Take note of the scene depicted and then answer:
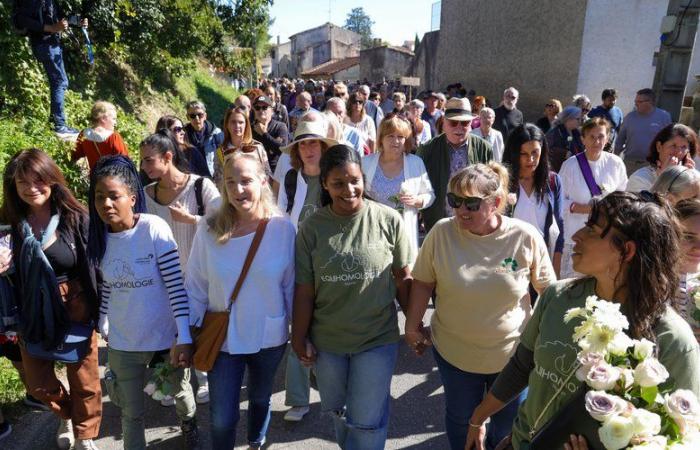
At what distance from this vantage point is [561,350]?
5.74 feet

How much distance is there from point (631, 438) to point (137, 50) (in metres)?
12.4

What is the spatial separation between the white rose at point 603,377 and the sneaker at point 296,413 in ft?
8.66

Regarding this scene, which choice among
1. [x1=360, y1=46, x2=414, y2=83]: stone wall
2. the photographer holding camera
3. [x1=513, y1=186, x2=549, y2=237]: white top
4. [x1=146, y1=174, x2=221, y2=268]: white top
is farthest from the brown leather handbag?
[x1=360, y1=46, x2=414, y2=83]: stone wall

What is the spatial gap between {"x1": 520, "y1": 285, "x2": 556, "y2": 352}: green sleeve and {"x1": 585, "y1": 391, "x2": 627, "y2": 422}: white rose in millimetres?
651

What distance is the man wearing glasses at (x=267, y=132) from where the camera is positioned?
5.90 metres

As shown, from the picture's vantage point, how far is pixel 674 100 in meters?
7.65

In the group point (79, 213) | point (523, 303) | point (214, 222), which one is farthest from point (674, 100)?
point (79, 213)

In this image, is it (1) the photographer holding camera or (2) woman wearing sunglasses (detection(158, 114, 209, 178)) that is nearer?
(2) woman wearing sunglasses (detection(158, 114, 209, 178))

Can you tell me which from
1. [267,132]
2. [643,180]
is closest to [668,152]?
[643,180]

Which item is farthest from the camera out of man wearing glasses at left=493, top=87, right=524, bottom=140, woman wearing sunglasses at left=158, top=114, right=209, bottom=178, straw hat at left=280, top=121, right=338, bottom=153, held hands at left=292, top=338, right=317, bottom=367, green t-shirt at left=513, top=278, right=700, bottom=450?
man wearing glasses at left=493, top=87, right=524, bottom=140

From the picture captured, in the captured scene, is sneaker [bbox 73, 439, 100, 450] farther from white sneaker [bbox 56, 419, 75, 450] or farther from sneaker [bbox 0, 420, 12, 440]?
sneaker [bbox 0, 420, 12, 440]

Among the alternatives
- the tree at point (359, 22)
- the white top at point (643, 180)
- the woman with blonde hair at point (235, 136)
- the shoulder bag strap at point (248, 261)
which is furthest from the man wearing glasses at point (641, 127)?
the tree at point (359, 22)

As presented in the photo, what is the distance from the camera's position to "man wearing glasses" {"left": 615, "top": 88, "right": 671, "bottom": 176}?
691 cm

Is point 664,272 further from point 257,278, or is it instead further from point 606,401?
point 257,278
